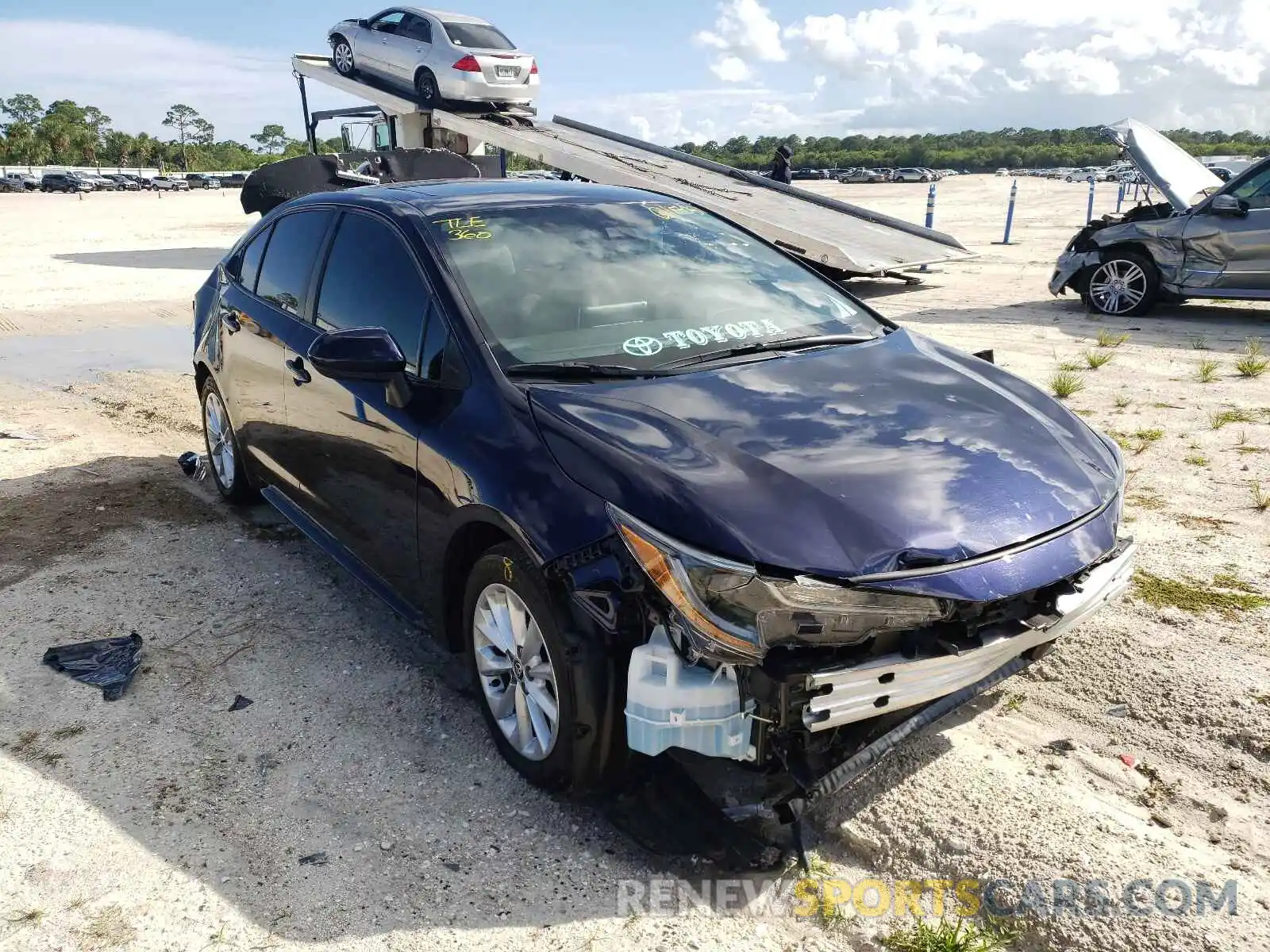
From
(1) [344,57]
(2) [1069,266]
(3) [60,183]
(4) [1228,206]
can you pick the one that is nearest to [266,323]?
(4) [1228,206]

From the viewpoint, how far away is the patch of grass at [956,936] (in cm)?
229

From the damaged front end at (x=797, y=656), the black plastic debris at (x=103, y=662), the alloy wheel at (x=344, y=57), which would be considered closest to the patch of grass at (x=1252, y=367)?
the damaged front end at (x=797, y=656)

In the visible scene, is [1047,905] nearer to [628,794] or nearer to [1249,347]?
[628,794]

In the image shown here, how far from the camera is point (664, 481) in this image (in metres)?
2.48

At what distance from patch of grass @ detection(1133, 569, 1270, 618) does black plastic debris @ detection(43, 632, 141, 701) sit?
13.4 feet

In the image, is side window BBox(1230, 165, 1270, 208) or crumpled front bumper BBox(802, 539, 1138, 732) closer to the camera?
crumpled front bumper BBox(802, 539, 1138, 732)

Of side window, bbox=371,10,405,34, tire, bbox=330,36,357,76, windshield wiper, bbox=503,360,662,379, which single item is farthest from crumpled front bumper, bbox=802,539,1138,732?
tire, bbox=330,36,357,76

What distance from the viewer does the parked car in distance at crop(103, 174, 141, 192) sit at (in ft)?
256

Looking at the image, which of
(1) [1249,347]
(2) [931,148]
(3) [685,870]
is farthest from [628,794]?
(2) [931,148]

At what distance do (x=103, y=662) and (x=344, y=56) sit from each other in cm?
1682

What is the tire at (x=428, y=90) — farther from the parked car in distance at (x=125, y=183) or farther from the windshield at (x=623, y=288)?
the parked car in distance at (x=125, y=183)

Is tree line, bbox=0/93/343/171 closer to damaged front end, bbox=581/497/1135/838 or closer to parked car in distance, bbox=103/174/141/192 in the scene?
parked car in distance, bbox=103/174/141/192

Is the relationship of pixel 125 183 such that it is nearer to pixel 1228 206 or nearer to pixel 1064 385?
pixel 1228 206

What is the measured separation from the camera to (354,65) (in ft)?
58.0
